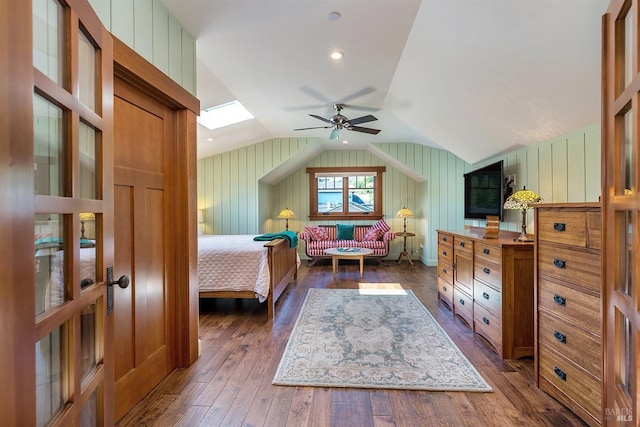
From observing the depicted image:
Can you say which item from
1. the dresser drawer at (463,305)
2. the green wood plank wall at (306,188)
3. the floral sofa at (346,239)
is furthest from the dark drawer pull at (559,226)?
the floral sofa at (346,239)

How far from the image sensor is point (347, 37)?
2400 millimetres

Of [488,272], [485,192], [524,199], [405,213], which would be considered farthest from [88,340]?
[405,213]

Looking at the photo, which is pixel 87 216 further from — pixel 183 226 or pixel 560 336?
pixel 560 336

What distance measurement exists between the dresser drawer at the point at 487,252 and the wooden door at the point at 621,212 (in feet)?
4.47

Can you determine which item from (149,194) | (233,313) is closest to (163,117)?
(149,194)

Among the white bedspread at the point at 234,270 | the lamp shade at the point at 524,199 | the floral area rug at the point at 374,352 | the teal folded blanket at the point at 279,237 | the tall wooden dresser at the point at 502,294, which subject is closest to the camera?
the floral area rug at the point at 374,352

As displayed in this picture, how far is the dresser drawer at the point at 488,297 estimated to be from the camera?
2.37 metres

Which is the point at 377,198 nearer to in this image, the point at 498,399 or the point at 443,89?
the point at 443,89

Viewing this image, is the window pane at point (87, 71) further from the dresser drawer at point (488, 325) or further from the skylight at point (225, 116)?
the skylight at point (225, 116)

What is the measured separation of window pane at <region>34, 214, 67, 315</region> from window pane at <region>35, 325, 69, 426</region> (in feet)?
0.29

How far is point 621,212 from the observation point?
95cm

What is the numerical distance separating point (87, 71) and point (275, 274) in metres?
2.81

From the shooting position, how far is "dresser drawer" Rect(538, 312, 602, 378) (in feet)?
4.94

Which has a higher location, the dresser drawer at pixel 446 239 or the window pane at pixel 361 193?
the window pane at pixel 361 193
